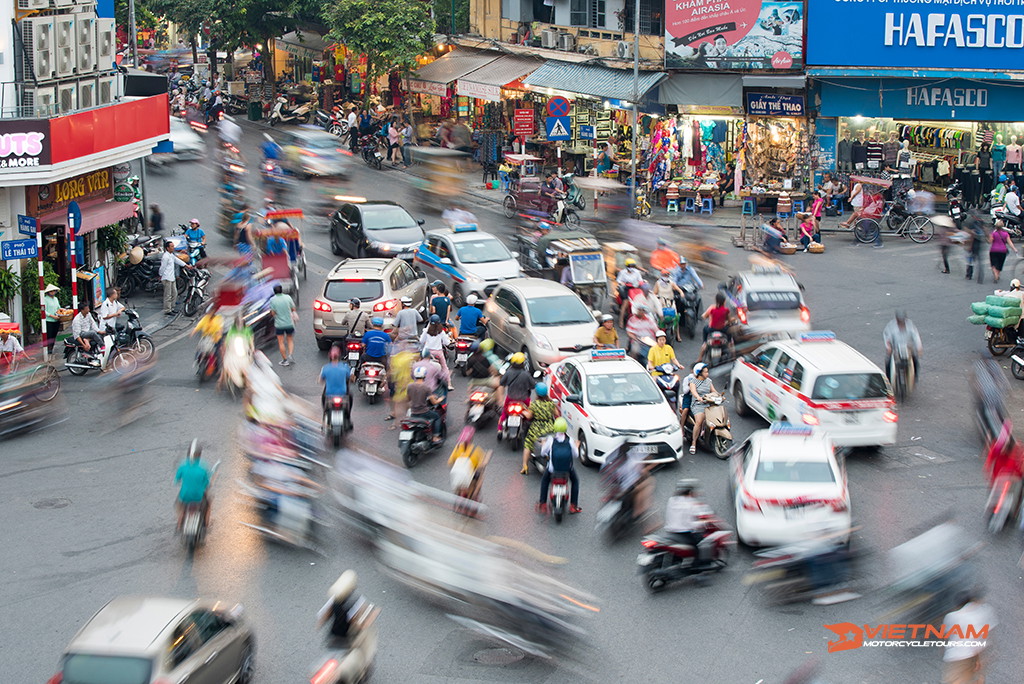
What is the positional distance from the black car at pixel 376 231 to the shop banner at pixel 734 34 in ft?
39.0

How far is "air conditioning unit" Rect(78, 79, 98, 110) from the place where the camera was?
2842 cm

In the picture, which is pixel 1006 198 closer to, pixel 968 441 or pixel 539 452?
pixel 968 441

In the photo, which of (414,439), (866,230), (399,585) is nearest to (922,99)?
(866,230)

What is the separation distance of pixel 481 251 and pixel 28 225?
9.66 metres

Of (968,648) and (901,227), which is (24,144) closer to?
(968,648)

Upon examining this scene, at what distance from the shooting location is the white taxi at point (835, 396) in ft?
59.2

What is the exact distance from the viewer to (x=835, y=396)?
18.1 meters

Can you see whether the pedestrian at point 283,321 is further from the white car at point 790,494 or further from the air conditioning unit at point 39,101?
the white car at point 790,494

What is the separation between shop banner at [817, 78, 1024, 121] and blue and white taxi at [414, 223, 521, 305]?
1448cm

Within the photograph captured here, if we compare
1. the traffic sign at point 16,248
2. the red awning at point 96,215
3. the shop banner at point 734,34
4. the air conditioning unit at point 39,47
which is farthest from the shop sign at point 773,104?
the traffic sign at point 16,248

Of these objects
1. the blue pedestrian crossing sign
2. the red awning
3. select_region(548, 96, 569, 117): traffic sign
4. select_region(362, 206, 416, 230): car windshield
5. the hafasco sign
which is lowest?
select_region(362, 206, 416, 230): car windshield

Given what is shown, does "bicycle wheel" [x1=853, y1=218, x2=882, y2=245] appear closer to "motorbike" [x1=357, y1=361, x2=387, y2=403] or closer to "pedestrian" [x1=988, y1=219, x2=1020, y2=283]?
"pedestrian" [x1=988, y1=219, x2=1020, y2=283]

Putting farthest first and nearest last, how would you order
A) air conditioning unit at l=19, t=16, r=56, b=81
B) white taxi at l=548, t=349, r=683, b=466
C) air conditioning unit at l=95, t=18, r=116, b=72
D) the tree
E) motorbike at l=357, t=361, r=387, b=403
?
the tree, air conditioning unit at l=95, t=18, r=116, b=72, air conditioning unit at l=19, t=16, r=56, b=81, motorbike at l=357, t=361, r=387, b=403, white taxi at l=548, t=349, r=683, b=466

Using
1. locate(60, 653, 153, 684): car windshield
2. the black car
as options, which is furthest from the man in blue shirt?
locate(60, 653, 153, 684): car windshield
